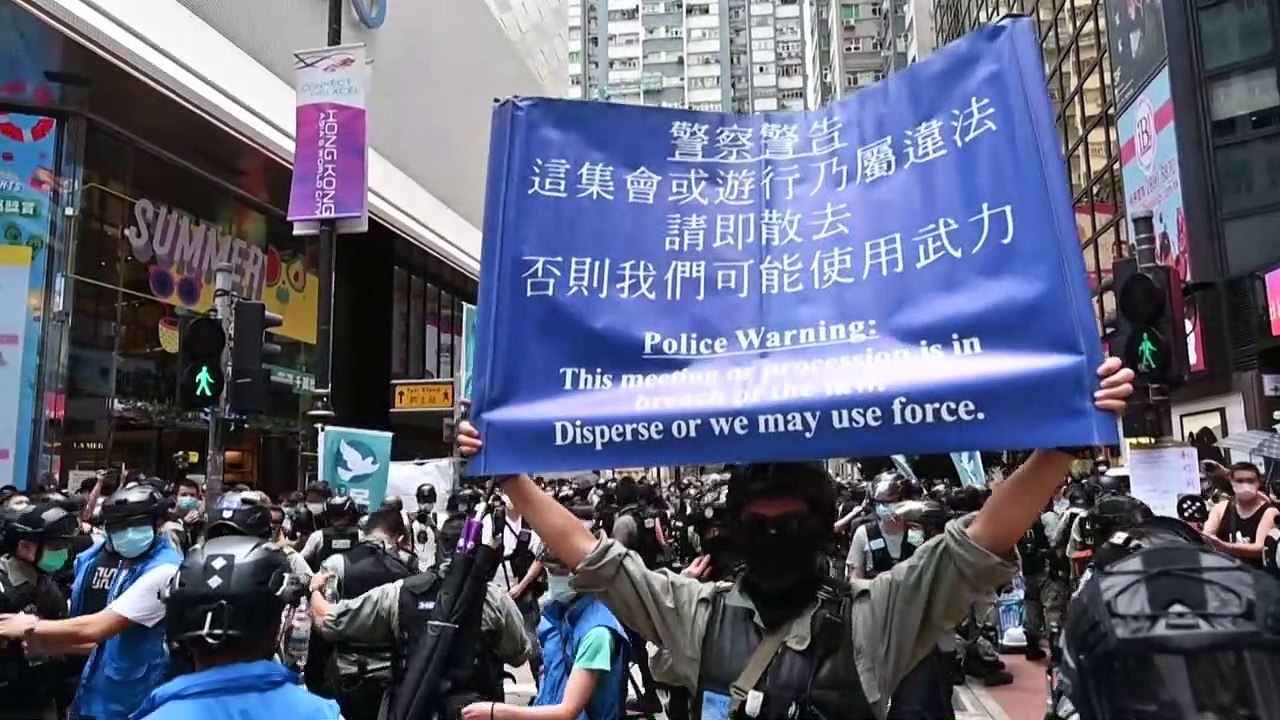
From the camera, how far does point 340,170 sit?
14141mm

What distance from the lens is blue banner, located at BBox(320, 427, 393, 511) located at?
1169 cm

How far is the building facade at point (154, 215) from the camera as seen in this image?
15.7 m

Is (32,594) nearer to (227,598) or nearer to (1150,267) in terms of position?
(227,598)

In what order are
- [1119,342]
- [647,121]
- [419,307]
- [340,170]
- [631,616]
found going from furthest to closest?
[419,307], [340,170], [1119,342], [647,121], [631,616]

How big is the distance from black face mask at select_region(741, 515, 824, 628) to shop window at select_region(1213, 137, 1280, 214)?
22792 mm

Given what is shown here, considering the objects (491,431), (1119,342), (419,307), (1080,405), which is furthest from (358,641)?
(419,307)

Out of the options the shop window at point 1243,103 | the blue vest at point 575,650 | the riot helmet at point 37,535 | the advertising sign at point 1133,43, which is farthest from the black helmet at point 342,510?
the advertising sign at point 1133,43

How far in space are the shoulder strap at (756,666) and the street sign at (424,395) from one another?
63.7 feet

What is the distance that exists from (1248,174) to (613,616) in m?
22.3

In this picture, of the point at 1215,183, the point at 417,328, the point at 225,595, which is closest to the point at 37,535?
the point at 225,595

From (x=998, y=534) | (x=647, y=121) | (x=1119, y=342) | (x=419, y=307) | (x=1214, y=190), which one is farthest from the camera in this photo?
(x=419, y=307)

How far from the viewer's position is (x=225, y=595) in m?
2.61

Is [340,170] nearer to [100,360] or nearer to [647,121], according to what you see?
[100,360]

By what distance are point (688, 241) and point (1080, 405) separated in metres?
1.12
